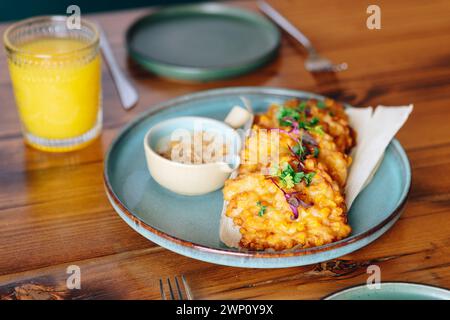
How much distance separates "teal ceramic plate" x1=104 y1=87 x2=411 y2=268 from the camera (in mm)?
1578

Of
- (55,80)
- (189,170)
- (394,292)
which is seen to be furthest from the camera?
(55,80)

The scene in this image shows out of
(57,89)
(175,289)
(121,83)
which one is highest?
(57,89)

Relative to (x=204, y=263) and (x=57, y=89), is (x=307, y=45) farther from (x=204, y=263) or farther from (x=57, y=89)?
(x=204, y=263)

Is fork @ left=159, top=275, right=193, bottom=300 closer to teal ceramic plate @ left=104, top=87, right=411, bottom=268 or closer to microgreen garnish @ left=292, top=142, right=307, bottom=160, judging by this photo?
teal ceramic plate @ left=104, top=87, right=411, bottom=268

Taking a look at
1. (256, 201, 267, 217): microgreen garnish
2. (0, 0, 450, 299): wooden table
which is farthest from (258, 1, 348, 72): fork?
(256, 201, 267, 217): microgreen garnish

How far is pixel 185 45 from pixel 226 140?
101 cm

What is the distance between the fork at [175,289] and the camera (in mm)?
1576

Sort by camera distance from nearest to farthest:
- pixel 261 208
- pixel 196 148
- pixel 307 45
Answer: pixel 261 208 → pixel 196 148 → pixel 307 45

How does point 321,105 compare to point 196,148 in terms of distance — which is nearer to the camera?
point 196,148

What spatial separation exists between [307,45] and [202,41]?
53cm

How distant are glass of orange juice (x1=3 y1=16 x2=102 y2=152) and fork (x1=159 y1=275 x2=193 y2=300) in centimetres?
84

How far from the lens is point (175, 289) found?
160 cm

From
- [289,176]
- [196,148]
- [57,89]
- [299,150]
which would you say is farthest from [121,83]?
[289,176]

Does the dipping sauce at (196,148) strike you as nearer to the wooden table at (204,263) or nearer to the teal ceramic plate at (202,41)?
the wooden table at (204,263)
